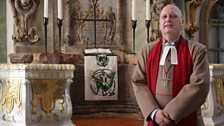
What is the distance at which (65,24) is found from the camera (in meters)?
5.81

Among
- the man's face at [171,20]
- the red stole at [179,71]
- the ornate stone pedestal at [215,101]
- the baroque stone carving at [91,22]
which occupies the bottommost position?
the ornate stone pedestal at [215,101]

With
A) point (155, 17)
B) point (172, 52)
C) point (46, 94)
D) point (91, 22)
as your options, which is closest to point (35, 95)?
point (46, 94)

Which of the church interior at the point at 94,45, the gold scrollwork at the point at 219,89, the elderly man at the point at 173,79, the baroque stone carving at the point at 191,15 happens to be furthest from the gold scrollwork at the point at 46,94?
the baroque stone carving at the point at 191,15

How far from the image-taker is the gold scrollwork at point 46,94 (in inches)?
160

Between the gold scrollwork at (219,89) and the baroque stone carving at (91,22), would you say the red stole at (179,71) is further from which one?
the baroque stone carving at (91,22)

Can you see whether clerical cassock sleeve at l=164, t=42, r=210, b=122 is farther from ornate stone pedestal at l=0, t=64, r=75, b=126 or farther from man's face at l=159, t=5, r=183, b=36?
ornate stone pedestal at l=0, t=64, r=75, b=126

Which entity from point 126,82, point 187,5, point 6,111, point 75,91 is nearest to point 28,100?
point 6,111

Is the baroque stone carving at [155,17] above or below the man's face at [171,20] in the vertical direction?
above

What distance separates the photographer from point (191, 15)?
6.54 m

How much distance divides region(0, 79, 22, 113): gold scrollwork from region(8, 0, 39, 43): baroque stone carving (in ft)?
4.26

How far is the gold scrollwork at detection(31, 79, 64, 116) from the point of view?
4.07m

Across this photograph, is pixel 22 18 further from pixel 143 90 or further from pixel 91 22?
pixel 143 90

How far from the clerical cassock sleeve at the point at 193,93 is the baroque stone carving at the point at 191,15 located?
4157 millimetres

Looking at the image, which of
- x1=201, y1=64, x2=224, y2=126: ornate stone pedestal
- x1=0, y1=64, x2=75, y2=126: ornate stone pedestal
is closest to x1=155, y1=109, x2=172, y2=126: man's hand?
x1=0, y1=64, x2=75, y2=126: ornate stone pedestal
